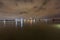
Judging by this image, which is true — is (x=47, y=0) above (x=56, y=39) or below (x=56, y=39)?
above

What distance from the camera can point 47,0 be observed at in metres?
0.84

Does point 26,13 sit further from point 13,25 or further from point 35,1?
point 13,25

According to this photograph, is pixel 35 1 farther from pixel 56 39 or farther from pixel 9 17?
pixel 56 39

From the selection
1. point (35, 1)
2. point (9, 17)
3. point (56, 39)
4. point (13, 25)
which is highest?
point (35, 1)

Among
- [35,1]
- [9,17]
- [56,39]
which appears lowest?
[56,39]

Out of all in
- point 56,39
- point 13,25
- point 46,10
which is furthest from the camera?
point 13,25

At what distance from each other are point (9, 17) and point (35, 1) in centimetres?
30

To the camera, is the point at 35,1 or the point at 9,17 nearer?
the point at 35,1

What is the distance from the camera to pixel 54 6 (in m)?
0.89

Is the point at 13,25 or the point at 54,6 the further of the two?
the point at 13,25

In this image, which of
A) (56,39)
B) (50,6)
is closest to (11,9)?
(50,6)

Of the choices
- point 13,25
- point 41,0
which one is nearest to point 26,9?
point 41,0

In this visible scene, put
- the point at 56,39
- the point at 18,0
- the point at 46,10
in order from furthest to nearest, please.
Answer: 1. the point at 56,39
2. the point at 46,10
3. the point at 18,0

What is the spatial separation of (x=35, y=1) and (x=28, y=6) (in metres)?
0.07
